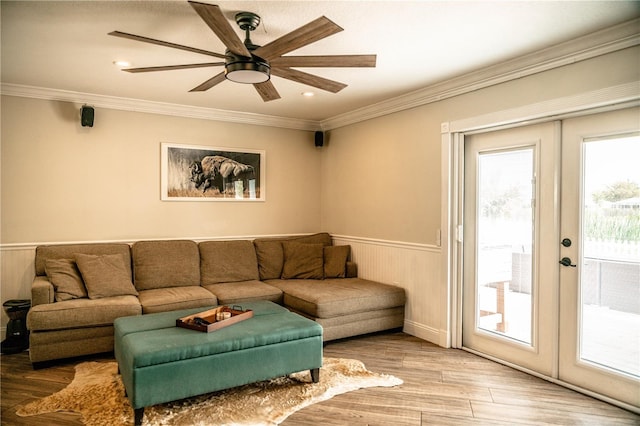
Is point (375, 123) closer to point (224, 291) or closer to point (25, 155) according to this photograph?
point (224, 291)

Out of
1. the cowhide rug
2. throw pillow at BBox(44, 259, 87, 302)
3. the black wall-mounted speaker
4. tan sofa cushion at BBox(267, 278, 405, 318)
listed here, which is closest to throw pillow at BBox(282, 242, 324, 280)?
tan sofa cushion at BBox(267, 278, 405, 318)

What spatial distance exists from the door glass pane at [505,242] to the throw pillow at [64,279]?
12.0 feet

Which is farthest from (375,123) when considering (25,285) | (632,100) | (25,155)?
(25,285)

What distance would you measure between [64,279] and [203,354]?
1.90 m

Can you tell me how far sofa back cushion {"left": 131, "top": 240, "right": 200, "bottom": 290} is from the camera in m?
4.32

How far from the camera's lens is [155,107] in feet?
15.4

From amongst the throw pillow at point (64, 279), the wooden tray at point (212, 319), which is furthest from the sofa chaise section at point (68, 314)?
the wooden tray at point (212, 319)

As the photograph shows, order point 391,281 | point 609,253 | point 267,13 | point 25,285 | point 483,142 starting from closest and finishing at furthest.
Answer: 1. point 267,13
2. point 609,253
3. point 483,142
4. point 25,285
5. point 391,281

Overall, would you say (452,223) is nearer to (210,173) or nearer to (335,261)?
(335,261)

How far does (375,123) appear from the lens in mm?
4887

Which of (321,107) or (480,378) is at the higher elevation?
(321,107)

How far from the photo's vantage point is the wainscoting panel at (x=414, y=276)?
13.5ft

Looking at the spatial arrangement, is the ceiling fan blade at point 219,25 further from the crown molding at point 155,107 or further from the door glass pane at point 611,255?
the crown molding at point 155,107

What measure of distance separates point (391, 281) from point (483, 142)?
1.78 metres
